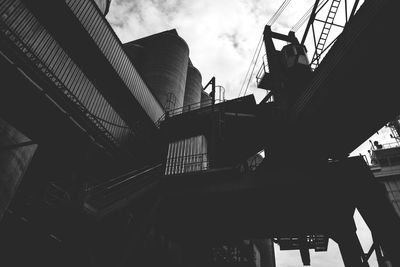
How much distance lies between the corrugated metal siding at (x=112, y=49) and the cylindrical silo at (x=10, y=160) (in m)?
7.63

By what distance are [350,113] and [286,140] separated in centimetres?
249

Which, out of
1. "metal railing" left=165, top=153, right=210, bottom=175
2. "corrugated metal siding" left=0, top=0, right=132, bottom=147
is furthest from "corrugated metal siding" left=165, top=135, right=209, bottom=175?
"corrugated metal siding" left=0, top=0, right=132, bottom=147

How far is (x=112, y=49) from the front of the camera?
14.8 m

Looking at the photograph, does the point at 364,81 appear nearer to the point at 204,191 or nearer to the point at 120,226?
the point at 204,191

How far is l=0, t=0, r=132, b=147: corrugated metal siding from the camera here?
358 inches

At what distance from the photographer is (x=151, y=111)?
58.2ft

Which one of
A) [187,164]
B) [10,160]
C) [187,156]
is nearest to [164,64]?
[187,156]

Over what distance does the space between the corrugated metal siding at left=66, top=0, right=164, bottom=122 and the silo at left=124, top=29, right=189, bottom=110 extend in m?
4.66

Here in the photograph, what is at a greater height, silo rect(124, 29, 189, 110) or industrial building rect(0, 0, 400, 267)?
silo rect(124, 29, 189, 110)

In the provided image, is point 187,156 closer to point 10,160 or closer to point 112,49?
point 10,160

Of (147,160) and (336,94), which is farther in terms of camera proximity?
(147,160)

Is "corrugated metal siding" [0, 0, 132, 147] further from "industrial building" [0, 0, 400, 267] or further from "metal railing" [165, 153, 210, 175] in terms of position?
"metal railing" [165, 153, 210, 175]

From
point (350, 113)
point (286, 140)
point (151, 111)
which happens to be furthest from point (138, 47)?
point (350, 113)

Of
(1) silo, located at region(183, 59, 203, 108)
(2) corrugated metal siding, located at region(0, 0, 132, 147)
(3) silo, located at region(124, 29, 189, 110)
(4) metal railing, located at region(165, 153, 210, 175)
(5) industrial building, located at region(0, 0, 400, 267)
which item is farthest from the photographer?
(1) silo, located at region(183, 59, 203, 108)
